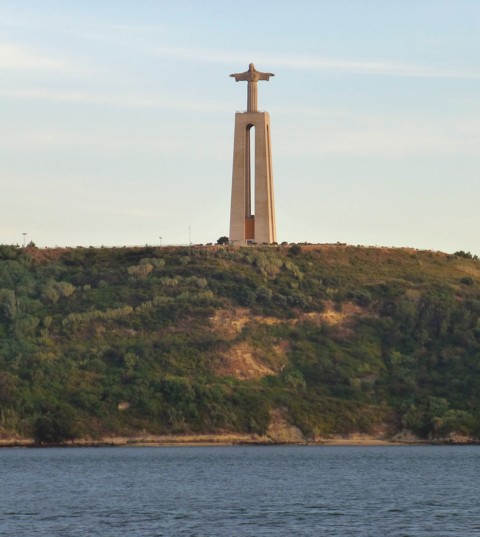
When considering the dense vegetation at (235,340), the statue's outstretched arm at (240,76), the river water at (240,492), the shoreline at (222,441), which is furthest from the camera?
the statue's outstretched arm at (240,76)

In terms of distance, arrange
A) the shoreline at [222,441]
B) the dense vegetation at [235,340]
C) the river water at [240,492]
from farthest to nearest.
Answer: the dense vegetation at [235,340] < the shoreline at [222,441] < the river water at [240,492]

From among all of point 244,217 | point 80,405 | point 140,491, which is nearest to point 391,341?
point 244,217

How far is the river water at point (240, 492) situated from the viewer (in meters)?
67.6

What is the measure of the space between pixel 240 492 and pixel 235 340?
53177 millimetres

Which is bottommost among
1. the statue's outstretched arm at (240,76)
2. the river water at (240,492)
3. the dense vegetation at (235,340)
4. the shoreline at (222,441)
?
the river water at (240,492)

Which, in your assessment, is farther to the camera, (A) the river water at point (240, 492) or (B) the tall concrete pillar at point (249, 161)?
(B) the tall concrete pillar at point (249, 161)

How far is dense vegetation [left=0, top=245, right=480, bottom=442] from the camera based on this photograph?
125 meters

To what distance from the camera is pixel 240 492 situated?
274 feet

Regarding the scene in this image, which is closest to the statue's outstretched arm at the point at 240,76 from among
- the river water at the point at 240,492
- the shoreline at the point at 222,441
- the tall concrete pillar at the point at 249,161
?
the tall concrete pillar at the point at 249,161

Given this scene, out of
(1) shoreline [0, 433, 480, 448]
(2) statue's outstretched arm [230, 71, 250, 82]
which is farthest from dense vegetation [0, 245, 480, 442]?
(2) statue's outstretched arm [230, 71, 250, 82]

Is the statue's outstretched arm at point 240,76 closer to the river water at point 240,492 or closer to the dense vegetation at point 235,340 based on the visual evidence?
the dense vegetation at point 235,340

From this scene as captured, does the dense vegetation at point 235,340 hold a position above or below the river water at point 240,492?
above

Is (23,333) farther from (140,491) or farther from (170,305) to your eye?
(140,491)

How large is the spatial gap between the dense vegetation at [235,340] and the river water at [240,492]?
4.75 meters
